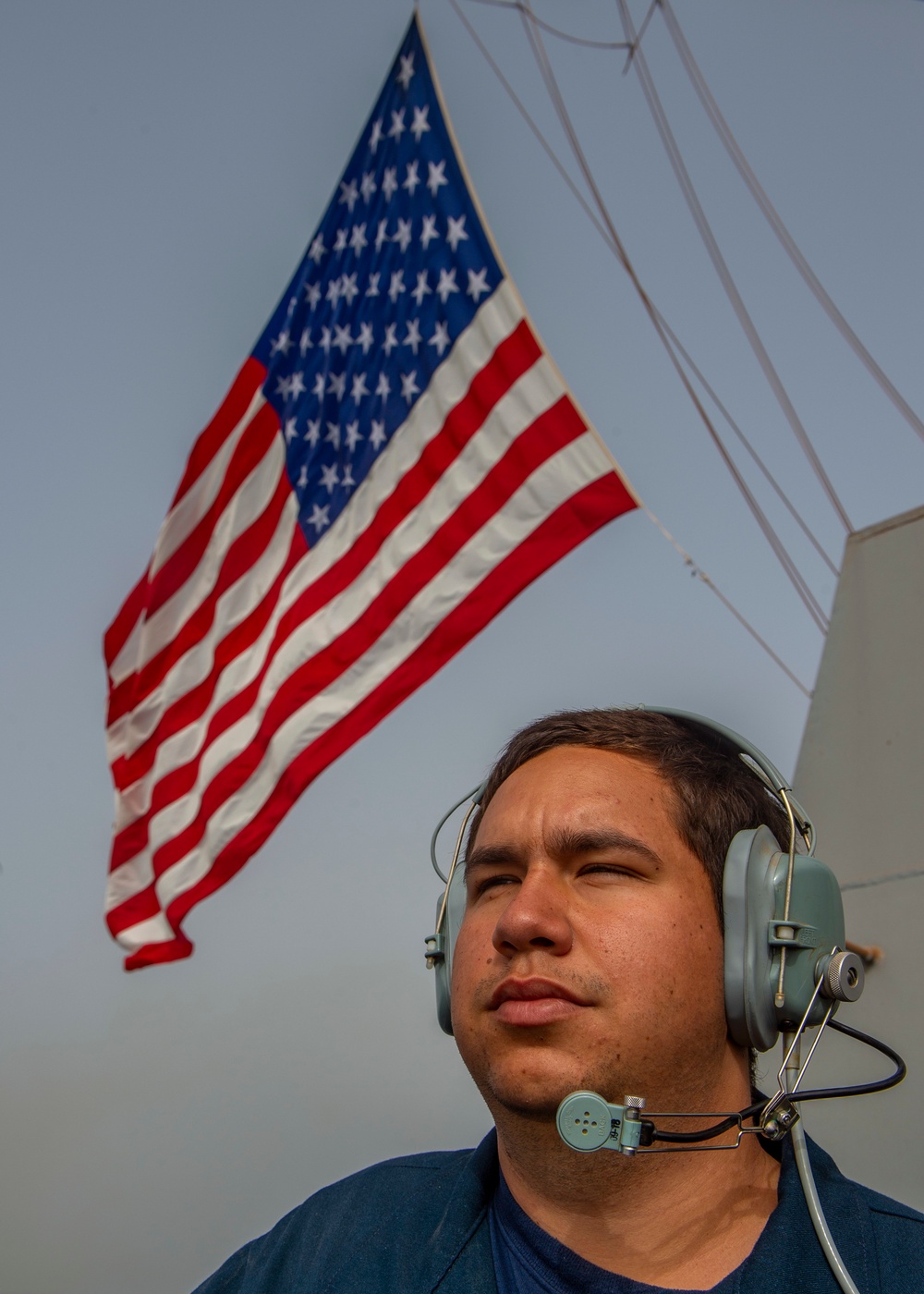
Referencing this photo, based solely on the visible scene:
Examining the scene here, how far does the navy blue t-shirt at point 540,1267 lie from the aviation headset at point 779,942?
13.8 inches

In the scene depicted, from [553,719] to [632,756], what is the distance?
0.22m

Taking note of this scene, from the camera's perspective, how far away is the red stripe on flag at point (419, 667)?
418 centimetres

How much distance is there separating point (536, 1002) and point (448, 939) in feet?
1.25

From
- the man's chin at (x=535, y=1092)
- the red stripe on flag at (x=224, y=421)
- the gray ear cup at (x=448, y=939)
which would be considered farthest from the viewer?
the red stripe on flag at (x=224, y=421)

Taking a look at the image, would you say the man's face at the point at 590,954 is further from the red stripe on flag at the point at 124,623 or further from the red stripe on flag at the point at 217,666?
the red stripe on flag at the point at 124,623

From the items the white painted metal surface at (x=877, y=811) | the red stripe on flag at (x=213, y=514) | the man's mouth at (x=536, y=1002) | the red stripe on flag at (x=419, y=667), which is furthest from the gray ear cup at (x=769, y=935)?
the red stripe on flag at (x=213, y=514)

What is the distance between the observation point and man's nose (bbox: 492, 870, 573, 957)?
59.1 inches

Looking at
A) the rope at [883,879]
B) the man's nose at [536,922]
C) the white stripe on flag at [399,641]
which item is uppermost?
the white stripe on flag at [399,641]

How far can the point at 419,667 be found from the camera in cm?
434

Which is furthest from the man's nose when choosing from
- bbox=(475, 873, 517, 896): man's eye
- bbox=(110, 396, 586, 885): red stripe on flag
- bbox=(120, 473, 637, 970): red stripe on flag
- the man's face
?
bbox=(110, 396, 586, 885): red stripe on flag

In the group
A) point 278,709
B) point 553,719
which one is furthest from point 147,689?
Result: point 553,719

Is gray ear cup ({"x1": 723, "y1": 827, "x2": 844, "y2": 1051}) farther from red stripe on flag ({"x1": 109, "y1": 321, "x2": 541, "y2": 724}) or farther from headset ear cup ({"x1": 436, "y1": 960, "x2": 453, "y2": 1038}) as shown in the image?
red stripe on flag ({"x1": 109, "y1": 321, "x2": 541, "y2": 724})

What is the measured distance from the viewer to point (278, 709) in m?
4.41

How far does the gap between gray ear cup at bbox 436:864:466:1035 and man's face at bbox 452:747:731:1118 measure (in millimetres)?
74
